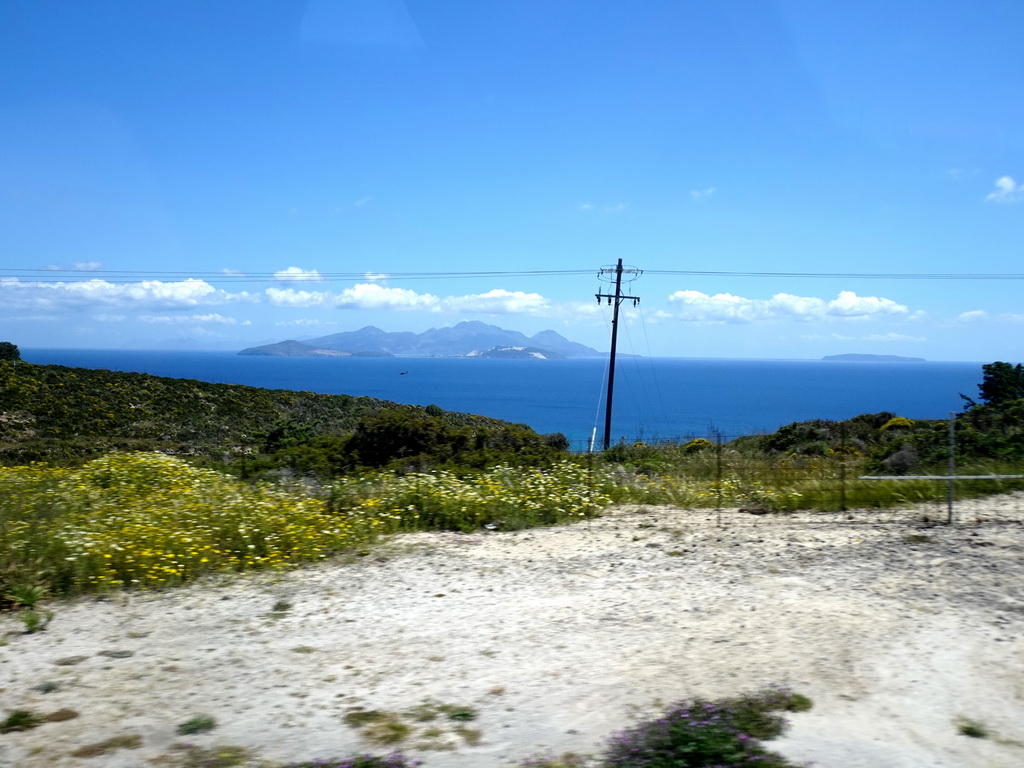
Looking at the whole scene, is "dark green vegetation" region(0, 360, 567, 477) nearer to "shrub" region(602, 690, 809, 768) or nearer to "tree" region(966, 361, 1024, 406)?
"shrub" region(602, 690, 809, 768)

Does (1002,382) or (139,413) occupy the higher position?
(1002,382)

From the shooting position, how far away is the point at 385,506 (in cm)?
1091

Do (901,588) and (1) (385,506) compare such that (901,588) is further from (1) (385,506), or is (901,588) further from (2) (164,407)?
(2) (164,407)

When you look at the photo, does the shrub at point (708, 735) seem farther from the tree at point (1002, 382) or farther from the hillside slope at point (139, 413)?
the tree at point (1002, 382)

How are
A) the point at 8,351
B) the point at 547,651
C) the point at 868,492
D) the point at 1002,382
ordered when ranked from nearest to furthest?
the point at 547,651 < the point at 868,492 < the point at 1002,382 < the point at 8,351

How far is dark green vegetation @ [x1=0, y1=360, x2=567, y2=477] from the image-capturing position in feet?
52.5

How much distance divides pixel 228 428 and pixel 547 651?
31.9 metres

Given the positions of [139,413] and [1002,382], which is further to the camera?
[139,413]

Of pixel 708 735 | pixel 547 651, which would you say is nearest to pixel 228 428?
pixel 547 651

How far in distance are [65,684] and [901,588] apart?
22.5 feet

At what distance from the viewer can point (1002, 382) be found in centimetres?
2678

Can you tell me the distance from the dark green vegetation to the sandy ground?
22.7ft

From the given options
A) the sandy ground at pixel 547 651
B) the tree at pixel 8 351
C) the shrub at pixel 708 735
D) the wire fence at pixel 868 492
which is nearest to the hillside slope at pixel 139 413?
the tree at pixel 8 351

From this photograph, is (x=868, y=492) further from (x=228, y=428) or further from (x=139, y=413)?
(x=139, y=413)
